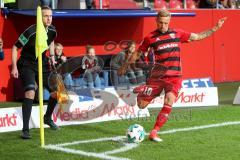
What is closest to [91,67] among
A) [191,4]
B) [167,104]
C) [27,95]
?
[27,95]

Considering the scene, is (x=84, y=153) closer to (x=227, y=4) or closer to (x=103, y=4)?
(x=103, y=4)

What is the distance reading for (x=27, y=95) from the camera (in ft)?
26.6

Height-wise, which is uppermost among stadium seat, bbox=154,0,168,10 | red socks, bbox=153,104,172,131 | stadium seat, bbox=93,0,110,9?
stadium seat, bbox=154,0,168,10

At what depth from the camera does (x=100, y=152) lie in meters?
7.05

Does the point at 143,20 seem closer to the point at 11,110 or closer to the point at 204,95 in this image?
the point at 204,95

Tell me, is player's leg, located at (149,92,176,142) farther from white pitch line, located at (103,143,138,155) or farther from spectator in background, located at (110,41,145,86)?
spectator in background, located at (110,41,145,86)

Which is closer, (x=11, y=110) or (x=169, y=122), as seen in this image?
(x=11, y=110)

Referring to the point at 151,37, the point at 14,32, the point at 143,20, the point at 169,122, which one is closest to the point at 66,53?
the point at 14,32

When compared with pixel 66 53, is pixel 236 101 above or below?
below

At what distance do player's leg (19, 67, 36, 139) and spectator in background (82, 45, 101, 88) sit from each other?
378cm

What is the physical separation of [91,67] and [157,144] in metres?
5.77

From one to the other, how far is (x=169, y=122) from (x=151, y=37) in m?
2.00

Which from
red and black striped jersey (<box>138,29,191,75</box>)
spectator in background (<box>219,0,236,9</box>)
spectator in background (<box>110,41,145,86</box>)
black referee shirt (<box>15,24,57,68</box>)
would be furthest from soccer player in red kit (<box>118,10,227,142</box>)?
spectator in background (<box>219,0,236,9</box>)

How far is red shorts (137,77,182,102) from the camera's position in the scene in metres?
7.97
